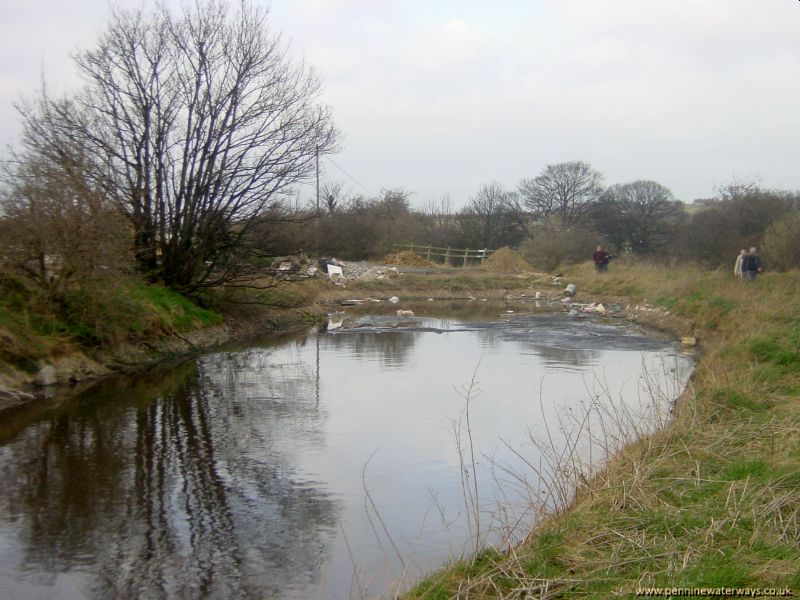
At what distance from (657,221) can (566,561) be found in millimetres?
58097

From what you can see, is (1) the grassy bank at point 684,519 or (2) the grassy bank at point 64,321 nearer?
(1) the grassy bank at point 684,519

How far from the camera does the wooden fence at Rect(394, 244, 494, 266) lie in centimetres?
5644

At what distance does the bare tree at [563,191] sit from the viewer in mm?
66938

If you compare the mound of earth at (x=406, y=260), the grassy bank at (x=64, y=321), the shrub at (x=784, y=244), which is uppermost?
the shrub at (x=784, y=244)

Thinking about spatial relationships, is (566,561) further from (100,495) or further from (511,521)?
(100,495)

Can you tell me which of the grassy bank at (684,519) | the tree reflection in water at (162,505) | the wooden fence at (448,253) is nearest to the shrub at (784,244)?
the grassy bank at (684,519)

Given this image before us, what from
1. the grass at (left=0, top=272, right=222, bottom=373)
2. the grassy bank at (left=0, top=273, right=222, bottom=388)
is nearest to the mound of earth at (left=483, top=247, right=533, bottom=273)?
the grassy bank at (left=0, top=273, right=222, bottom=388)

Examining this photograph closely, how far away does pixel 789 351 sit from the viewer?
A: 43.7ft

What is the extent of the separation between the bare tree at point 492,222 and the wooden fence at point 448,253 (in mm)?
4482

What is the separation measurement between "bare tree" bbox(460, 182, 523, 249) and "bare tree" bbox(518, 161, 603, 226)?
6.87 feet

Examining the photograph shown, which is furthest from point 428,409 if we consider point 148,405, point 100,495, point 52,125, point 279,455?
point 52,125

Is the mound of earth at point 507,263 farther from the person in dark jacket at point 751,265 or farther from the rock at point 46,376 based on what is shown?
the rock at point 46,376

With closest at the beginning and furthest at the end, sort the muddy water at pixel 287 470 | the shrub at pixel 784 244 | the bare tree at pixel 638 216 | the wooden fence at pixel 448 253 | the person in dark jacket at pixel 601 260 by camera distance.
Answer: the muddy water at pixel 287 470, the shrub at pixel 784 244, the person in dark jacket at pixel 601 260, the wooden fence at pixel 448 253, the bare tree at pixel 638 216

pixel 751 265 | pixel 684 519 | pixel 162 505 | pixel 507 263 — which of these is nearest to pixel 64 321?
pixel 162 505
